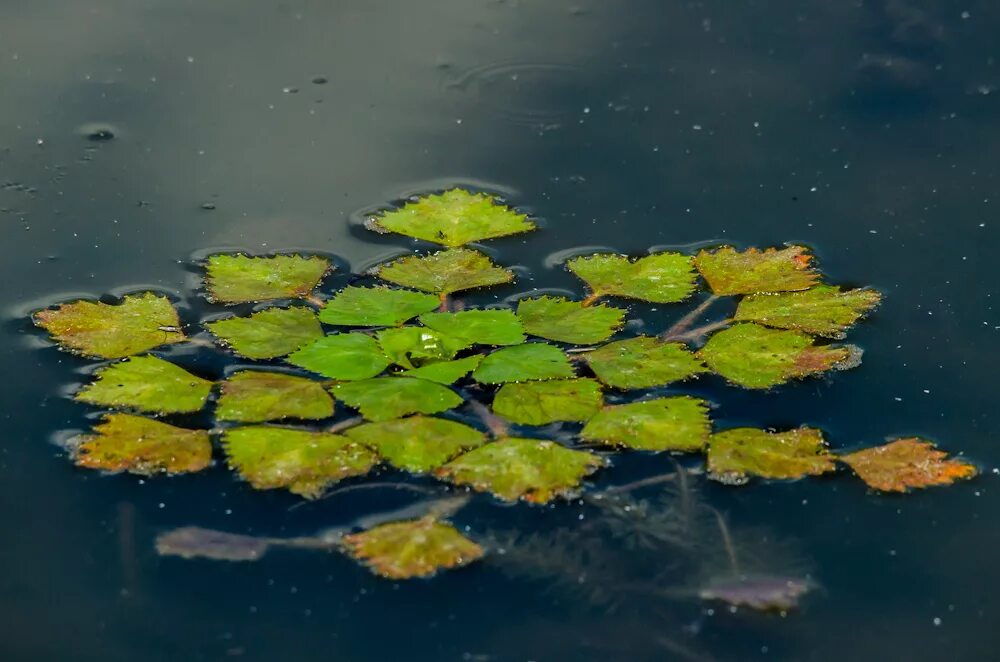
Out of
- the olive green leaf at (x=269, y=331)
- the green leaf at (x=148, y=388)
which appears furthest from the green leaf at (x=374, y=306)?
the green leaf at (x=148, y=388)

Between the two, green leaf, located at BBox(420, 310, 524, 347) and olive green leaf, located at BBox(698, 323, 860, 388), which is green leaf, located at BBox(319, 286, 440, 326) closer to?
green leaf, located at BBox(420, 310, 524, 347)

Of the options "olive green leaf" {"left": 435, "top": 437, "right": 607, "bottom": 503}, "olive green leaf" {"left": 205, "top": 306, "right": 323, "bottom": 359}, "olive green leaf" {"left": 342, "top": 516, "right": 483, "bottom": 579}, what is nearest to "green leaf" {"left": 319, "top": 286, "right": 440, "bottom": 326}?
"olive green leaf" {"left": 205, "top": 306, "right": 323, "bottom": 359}

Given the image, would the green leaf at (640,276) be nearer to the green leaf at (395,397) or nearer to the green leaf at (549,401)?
the green leaf at (549,401)

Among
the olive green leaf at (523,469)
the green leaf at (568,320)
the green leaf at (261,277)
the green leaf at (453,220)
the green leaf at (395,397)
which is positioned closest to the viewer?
the olive green leaf at (523,469)

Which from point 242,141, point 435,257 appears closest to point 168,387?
point 435,257

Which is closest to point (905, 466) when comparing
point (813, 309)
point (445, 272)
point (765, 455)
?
point (765, 455)

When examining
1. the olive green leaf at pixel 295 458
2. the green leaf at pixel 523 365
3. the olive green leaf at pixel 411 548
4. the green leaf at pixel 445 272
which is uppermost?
the green leaf at pixel 445 272
